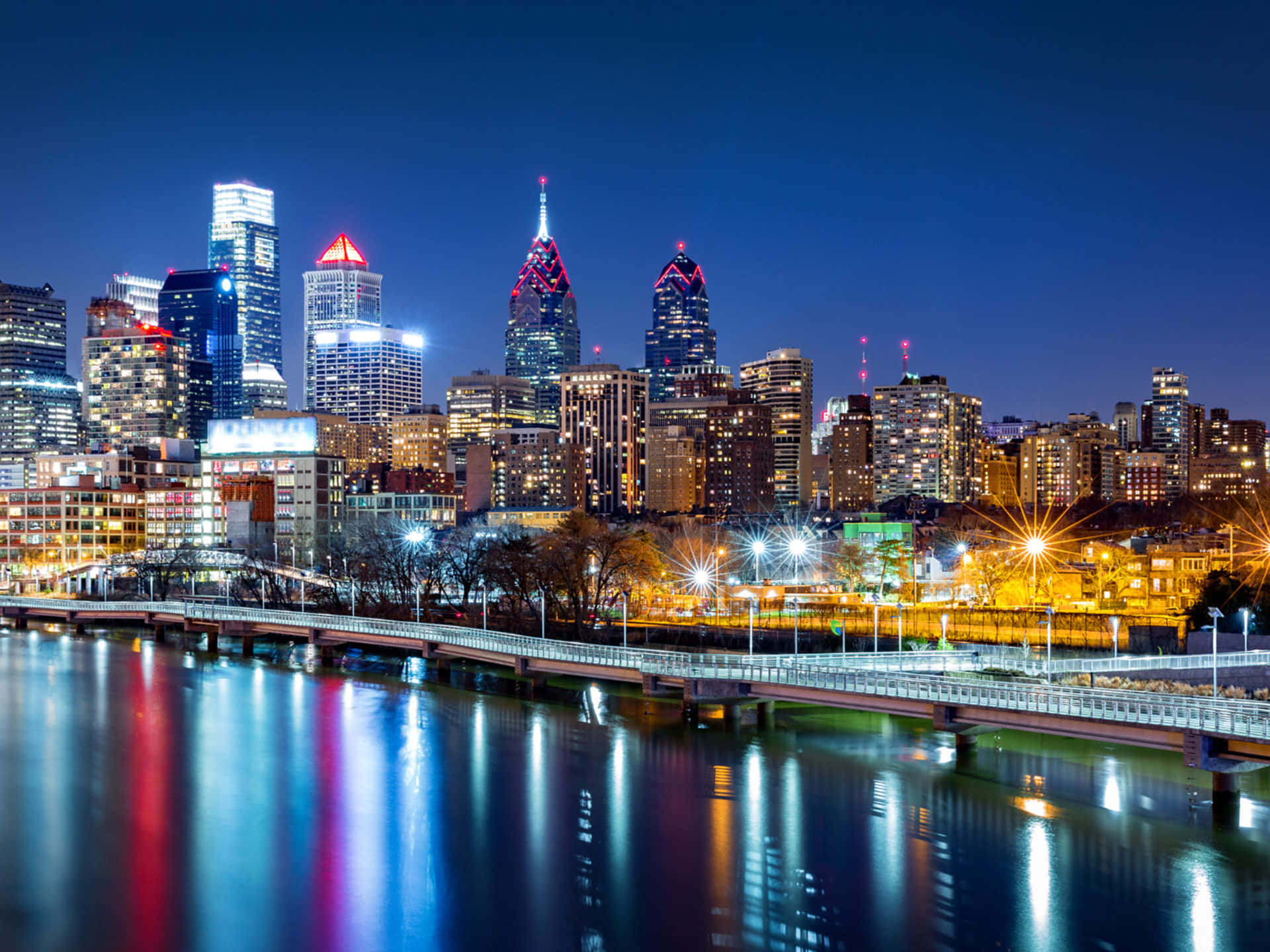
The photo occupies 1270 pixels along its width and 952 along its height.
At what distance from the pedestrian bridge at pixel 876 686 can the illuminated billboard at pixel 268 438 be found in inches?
3245

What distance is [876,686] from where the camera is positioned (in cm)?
5119

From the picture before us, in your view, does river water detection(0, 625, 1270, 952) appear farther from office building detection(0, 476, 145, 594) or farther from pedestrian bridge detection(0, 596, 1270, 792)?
office building detection(0, 476, 145, 594)

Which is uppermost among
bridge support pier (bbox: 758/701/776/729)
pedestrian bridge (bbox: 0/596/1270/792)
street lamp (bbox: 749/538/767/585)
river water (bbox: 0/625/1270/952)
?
street lamp (bbox: 749/538/767/585)

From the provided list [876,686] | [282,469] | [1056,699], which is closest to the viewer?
[1056,699]

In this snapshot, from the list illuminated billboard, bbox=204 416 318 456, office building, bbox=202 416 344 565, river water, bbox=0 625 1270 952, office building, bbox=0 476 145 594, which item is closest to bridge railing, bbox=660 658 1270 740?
river water, bbox=0 625 1270 952

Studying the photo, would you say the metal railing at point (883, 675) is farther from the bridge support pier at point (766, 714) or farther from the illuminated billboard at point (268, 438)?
the illuminated billboard at point (268, 438)

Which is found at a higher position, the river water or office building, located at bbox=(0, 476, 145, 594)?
office building, located at bbox=(0, 476, 145, 594)

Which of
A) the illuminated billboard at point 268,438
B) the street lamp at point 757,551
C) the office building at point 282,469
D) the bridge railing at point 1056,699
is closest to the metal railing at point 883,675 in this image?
the bridge railing at point 1056,699

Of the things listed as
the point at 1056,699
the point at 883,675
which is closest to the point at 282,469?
the point at 883,675

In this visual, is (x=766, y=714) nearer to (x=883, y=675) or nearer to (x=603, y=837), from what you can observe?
(x=883, y=675)

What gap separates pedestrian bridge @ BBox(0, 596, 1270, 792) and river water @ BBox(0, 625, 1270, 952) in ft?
6.20

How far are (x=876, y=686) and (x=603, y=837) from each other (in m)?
15.7

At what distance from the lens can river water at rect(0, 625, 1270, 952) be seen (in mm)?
32750

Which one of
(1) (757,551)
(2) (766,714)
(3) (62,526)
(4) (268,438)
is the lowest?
(2) (766,714)
